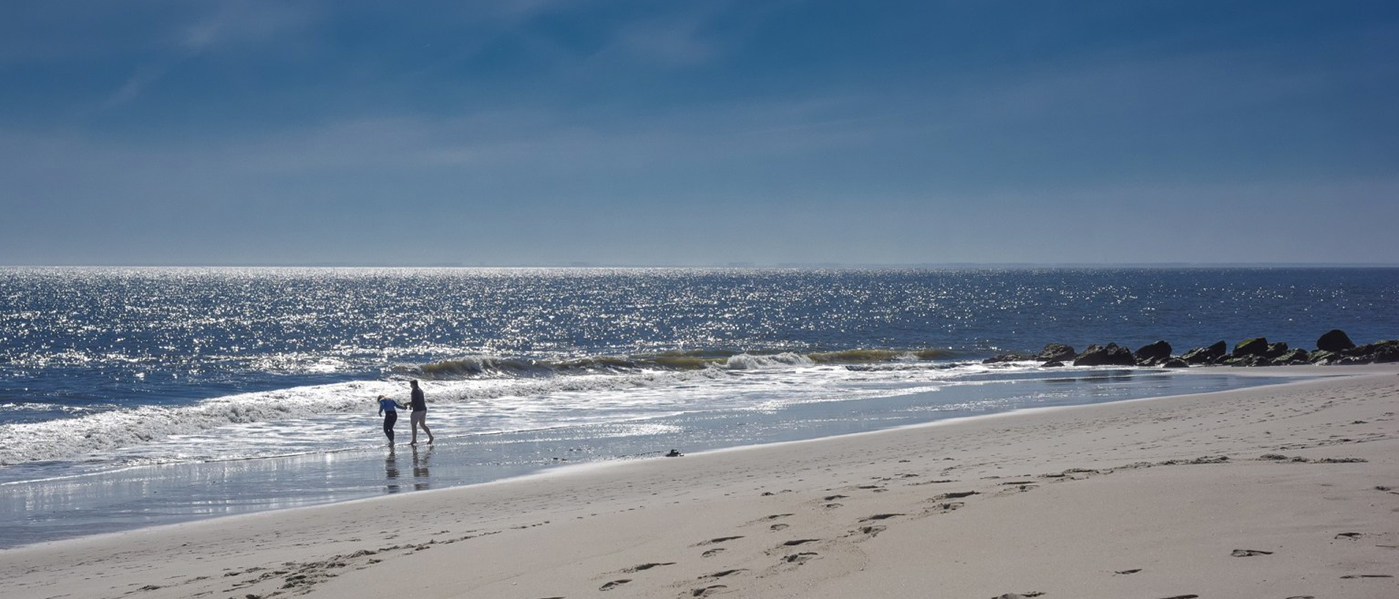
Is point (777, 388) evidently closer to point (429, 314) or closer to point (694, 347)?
point (694, 347)

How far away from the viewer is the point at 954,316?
276 feet

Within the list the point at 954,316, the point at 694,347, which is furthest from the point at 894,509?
the point at 954,316

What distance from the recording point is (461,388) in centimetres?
3288

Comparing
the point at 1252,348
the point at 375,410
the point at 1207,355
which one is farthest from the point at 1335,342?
the point at 375,410

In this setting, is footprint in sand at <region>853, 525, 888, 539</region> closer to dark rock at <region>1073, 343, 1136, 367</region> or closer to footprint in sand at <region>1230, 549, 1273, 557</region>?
footprint in sand at <region>1230, 549, 1273, 557</region>

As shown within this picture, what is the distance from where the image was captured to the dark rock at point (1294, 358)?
1465 inches

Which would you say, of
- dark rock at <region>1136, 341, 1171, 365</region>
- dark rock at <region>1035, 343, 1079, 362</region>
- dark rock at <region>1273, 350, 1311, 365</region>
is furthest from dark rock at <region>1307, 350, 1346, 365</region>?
dark rock at <region>1035, 343, 1079, 362</region>

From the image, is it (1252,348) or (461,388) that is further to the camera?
(1252,348)

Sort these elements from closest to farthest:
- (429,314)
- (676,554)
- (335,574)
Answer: (676,554) < (335,574) < (429,314)

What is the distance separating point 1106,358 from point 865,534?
123ft

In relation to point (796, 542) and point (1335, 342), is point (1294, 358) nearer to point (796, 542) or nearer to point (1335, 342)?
point (1335, 342)

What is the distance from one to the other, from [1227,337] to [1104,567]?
197ft

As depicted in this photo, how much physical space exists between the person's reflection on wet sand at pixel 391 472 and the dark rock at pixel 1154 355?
3315 cm

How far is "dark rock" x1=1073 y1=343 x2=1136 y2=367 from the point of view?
132 ft
